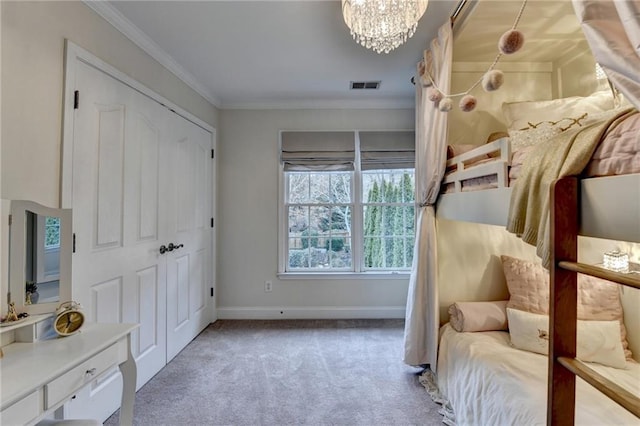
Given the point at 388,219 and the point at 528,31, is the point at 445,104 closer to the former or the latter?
the point at 528,31

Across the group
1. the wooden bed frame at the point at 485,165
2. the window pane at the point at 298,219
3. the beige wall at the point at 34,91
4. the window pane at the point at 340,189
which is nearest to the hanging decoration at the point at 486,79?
the wooden bed frame at the point at 485,165

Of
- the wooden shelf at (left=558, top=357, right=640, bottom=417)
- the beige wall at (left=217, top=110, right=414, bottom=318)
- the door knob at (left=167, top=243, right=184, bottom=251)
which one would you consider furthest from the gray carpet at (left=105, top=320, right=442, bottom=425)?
the wooden shelf at (left=558, top=357, right=640, bottom=417)

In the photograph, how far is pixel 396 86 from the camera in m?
3.04

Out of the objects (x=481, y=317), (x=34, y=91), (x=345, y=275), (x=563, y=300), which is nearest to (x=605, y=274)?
(x=563, y=300)

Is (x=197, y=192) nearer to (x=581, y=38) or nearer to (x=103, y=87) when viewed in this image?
(x=103, y=87)

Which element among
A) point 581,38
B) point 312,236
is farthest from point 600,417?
point 312,236

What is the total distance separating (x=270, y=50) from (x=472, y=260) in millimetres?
2194

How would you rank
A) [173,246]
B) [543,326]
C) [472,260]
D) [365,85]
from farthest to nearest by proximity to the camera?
[365,85] → [173,246] → [472,260] → [543,326]

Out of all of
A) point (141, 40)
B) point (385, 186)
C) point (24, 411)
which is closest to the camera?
point (24, 411)

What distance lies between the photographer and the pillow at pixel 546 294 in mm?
1688

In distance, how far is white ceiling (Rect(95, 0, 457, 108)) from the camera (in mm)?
1881

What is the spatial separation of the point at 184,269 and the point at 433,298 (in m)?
2.11

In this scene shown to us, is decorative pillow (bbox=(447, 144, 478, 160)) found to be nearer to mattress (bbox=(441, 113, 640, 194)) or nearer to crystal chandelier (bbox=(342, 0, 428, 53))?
crystal chandelier (bbox=(342, 0, 428, 53))

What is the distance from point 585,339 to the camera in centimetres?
156
